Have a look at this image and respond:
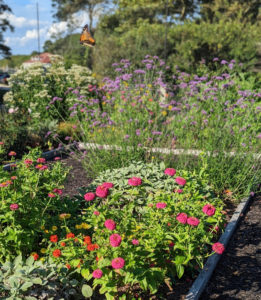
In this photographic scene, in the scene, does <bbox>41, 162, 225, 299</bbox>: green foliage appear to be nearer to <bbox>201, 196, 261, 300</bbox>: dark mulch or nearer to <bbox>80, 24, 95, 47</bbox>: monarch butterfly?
<bbox>201, 196, 261, 300</bbox>: dark mulch

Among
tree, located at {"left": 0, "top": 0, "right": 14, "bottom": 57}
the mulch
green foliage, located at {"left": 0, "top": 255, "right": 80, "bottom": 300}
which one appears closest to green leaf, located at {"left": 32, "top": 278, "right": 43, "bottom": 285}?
green foliage, located at {"left": 0, "top": 255, "right": 80, "bottom": 300}

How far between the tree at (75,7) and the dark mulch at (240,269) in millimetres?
30147

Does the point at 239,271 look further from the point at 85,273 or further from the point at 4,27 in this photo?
the point at 4,27

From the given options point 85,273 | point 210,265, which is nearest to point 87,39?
point 210,265

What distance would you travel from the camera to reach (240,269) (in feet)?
9.66

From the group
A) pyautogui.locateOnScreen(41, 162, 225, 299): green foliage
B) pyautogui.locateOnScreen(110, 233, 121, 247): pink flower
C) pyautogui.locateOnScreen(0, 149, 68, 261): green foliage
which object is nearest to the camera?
pyautogui.locateOnScreen(110, 233, 121, 247): pink flower

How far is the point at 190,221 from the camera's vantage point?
83.0 inches

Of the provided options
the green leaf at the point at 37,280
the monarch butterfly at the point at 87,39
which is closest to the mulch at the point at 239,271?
the green leaf at the point at 37,280

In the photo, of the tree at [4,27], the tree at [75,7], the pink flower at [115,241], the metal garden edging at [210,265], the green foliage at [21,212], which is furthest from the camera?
the tree at [75,7]

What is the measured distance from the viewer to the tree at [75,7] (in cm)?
3161

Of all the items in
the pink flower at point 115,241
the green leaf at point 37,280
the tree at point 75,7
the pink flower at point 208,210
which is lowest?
the green leaf at point 37,280

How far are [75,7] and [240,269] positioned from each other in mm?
34983

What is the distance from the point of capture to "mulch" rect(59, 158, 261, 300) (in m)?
2.60

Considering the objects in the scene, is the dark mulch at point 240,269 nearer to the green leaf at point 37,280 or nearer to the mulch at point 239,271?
the mulch at point 239,271
